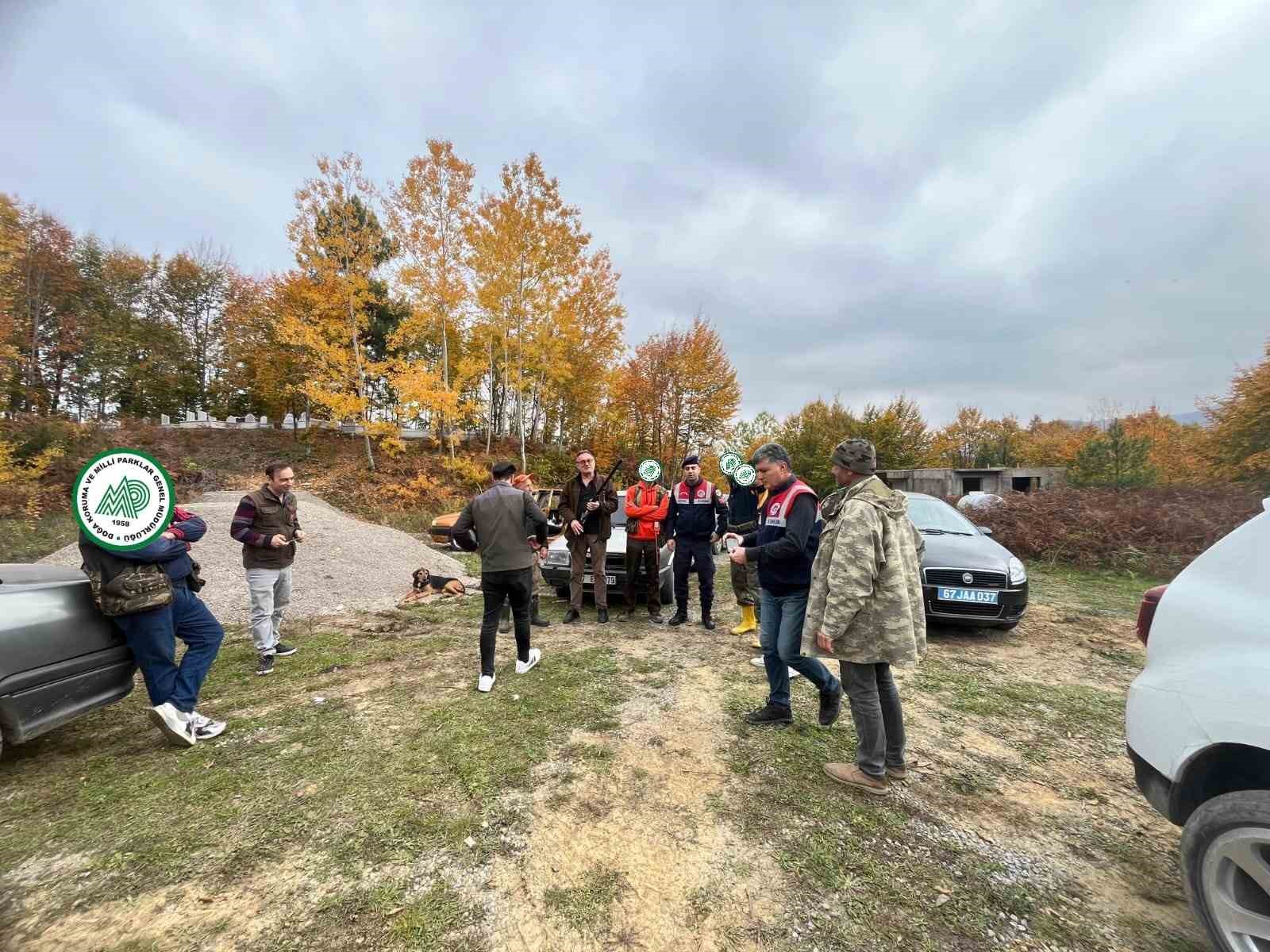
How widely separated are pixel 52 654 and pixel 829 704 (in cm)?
476

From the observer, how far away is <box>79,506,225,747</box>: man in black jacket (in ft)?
9.48

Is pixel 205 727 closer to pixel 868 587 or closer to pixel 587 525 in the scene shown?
pixel 587 525

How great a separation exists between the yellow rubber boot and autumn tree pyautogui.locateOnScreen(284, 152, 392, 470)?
14.7m

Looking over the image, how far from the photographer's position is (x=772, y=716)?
351cm

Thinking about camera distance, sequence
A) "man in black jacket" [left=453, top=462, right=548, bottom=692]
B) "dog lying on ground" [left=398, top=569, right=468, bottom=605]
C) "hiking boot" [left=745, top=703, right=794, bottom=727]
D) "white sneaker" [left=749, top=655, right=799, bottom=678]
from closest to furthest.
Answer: "hiking boot" [left=745, top=703, right=794, bottom=727] → "man in black jacket" [left=453, top=462, right=548, bottom=692] → "white sneaker" [left=749, top=655, right=799, bottom=678] → "dog lying on ground" [left=398, top=569, right=468, bottom=605]

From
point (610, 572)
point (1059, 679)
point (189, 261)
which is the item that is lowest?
point (1059, 679)

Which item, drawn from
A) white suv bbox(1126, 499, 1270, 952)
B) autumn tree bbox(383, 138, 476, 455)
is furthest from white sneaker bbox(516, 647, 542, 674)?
autumn tree bbox(383, 138, 476, 455)

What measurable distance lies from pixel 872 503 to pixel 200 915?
3.45 m

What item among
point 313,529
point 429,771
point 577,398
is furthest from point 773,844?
point 577,398

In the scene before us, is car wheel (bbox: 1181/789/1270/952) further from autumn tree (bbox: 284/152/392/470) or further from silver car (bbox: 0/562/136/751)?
autumn tree (bbox: 284/152/392/470)

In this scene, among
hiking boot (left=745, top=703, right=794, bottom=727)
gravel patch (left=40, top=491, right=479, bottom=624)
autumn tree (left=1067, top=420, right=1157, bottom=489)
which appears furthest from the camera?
autumn tree (left=1067, top=420, right=1157, bottom=489)

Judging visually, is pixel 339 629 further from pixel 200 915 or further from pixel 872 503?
pixel 872 503

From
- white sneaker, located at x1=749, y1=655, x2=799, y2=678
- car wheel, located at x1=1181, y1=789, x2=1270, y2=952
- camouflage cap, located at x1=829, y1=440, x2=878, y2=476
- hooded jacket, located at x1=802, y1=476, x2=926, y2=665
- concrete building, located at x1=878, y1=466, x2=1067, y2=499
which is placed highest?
concrete building, located at x1=878, y1=466, x2=1067, y2=499

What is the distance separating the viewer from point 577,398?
21172 mm
